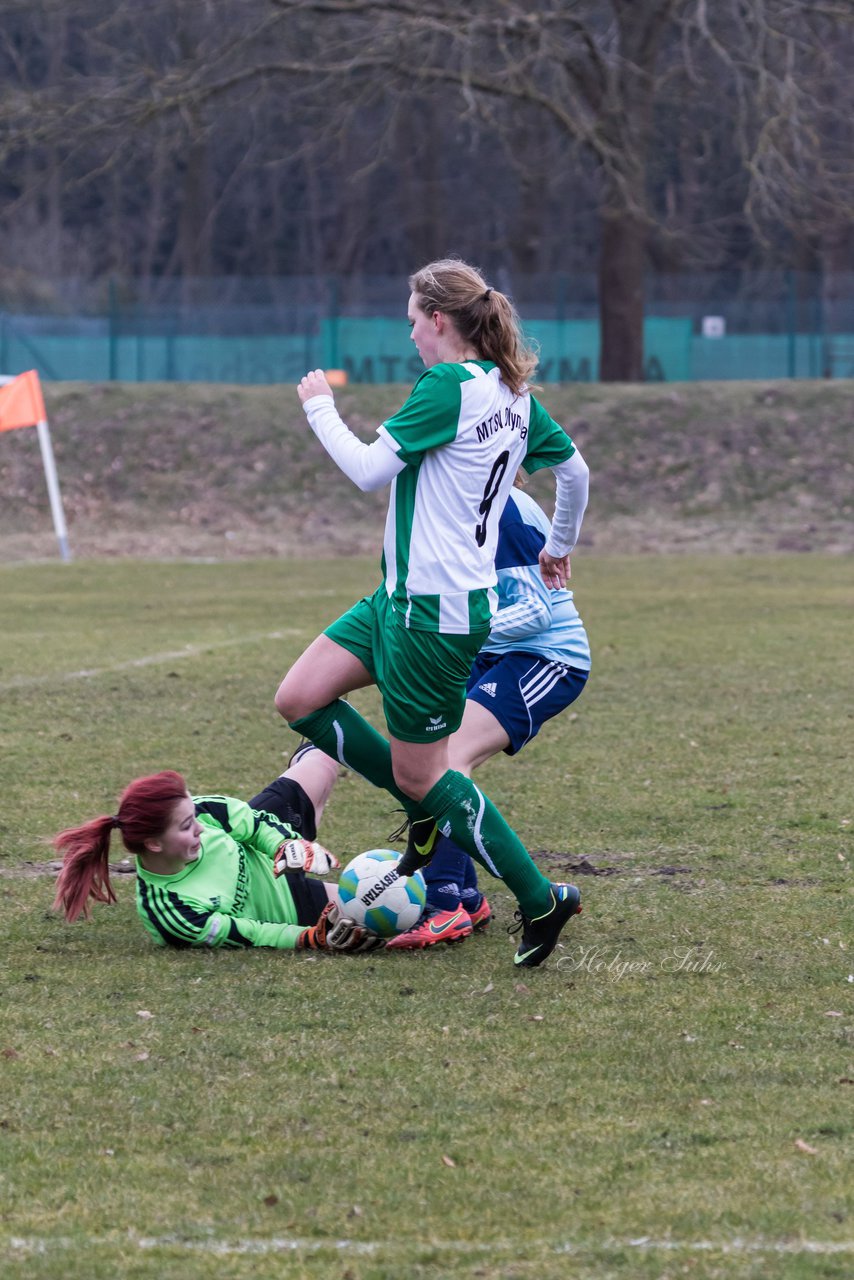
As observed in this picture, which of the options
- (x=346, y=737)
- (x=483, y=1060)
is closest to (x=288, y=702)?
(x=346, y=737)

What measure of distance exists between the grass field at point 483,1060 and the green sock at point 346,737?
61 cm

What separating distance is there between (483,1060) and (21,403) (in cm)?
1645

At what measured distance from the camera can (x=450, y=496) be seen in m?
4.42

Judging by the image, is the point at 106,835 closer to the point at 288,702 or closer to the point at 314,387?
the point at 288,702

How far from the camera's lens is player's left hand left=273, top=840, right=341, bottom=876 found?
5.04 meters

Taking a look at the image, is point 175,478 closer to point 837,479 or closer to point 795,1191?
Result: point 837,479

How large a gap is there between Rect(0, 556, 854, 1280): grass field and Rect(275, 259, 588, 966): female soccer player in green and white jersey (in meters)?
0.41

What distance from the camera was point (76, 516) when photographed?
2369 cm

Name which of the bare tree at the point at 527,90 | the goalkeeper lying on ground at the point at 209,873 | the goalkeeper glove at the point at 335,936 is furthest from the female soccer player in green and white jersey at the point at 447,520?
the bare tree at the point at 527,90

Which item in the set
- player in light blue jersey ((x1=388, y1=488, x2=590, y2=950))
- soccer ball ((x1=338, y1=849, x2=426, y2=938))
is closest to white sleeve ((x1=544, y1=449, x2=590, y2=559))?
player in light blue jersey ((x1=388, y1=488, x2=590, y2=950))

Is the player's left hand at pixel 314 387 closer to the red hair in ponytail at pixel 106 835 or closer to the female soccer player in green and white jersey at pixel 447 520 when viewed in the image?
the female soccer player in green and white jersey at pixel 447 520

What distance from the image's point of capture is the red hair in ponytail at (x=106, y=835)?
476 cm

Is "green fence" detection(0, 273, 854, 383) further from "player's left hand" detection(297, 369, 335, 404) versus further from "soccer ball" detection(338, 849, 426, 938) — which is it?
"player's left hand" detection(297, 369, 335, 404)

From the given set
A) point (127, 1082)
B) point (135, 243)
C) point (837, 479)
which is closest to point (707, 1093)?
point (127, 1082)
